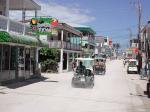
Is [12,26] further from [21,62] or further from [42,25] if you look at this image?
[21,62]

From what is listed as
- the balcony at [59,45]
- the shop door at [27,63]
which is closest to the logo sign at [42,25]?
the shop door at [27,63]

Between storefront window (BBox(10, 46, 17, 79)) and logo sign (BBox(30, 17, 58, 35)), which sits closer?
storefront window (BBox(10, 46, 17, 79))

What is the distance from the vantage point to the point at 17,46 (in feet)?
95.9

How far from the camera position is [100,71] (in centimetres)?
4831

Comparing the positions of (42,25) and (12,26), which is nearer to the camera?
(12,26)

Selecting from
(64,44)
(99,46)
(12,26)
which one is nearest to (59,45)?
(64,44)

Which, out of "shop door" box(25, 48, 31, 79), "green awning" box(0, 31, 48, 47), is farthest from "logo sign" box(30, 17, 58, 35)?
"shop door" box(25, 48, 31, 79)

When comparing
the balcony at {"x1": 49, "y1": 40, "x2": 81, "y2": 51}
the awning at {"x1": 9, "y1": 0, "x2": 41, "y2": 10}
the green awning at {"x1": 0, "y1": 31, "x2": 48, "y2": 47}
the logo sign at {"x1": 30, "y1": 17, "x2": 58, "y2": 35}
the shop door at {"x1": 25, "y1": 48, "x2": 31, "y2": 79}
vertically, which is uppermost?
the awning at {"x1": 9, "y1": 0, "x2": 41, "y2": 10}

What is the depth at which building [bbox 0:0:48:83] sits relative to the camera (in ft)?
81.1

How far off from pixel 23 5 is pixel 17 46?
6035 mm

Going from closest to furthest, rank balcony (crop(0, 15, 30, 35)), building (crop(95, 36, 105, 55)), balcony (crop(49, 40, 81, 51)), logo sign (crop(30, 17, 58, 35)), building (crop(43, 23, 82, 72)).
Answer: balcony (crop(0, 15, 30, 35)) < logo sign (crop(30, 17, 58, 35)) < building (crop(43, 23, 82, 72)) < balcony (crop(49, 40, 81, 51)) < building (crop(95, 36, 105, 55))

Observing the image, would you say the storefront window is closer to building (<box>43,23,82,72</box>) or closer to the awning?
the awning

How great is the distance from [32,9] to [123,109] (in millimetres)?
20818

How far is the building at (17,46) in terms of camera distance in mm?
24719
